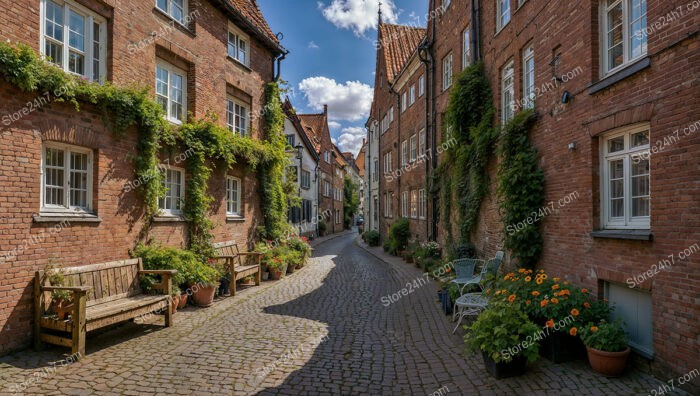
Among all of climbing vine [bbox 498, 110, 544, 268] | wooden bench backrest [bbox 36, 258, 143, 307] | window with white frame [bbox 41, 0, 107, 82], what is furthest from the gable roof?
wooden bench backrest [bbox 36, 258, 143, 307]

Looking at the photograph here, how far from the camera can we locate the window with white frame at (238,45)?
44.4ft

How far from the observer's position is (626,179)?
5.99 m

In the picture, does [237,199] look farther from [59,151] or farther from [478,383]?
[478,383]

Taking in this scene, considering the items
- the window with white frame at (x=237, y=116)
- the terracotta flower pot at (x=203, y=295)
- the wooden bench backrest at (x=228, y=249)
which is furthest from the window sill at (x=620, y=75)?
the window with white frame at (x=237, y=116)

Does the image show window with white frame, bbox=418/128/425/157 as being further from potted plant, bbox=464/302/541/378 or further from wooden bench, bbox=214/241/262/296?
potted plant, bbox=464/302/541/378

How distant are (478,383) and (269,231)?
10748mm

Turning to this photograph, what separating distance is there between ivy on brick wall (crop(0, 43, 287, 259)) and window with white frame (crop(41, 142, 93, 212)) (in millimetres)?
793

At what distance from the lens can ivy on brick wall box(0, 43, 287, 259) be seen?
631cm

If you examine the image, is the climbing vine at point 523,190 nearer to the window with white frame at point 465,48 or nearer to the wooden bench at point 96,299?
the window with white frame at point 465,48

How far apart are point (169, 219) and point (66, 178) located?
2866mm

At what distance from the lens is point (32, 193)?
652 centimetres

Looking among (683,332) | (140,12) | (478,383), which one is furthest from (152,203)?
(683,332)

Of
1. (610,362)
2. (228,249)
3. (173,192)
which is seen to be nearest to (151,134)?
(173,192)

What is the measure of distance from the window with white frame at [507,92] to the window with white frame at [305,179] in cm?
2076
